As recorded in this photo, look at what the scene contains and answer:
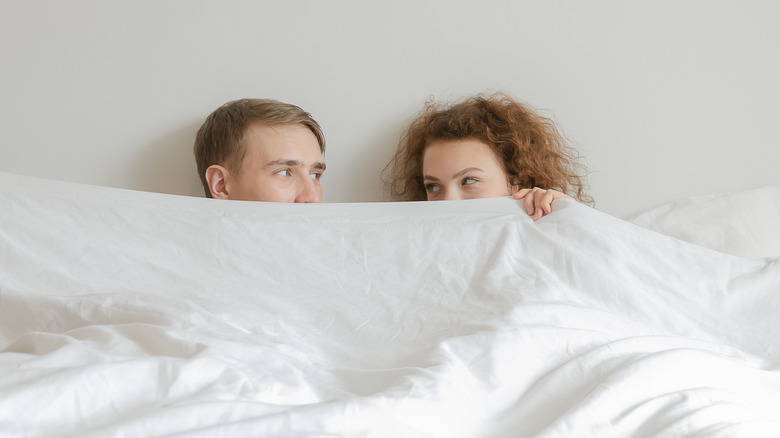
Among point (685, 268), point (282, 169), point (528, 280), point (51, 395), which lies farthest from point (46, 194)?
point (685, 268)

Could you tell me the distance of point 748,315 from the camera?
1.20 meters

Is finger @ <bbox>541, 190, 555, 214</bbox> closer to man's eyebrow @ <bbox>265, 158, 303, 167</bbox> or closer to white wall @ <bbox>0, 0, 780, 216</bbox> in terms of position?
white wall @ <bbox>0, 0, 780, 216</bbox>

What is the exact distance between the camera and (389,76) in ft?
5.57

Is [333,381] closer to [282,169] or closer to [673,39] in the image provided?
[282,169]

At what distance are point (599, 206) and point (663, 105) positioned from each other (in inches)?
11.7

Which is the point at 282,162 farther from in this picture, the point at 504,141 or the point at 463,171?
the point at 504,141

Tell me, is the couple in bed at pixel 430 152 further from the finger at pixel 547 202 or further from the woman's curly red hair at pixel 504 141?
the finger at pixel 547 202

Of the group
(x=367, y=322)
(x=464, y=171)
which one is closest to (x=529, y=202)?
(x=464, y=171)

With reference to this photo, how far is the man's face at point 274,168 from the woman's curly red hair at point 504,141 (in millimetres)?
253

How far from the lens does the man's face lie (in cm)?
155

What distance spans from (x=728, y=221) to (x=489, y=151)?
59 centimetres

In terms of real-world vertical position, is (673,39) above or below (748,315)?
above

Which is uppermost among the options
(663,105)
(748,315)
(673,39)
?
(673,39)

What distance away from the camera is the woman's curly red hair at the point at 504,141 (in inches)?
63.1
